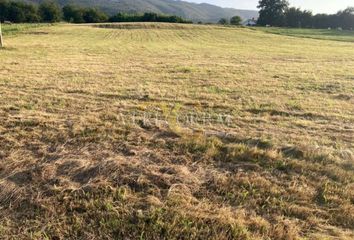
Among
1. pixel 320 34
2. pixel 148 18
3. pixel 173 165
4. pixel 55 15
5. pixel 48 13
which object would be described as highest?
pixel 173 165

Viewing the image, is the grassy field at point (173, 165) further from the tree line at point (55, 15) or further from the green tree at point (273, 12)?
the green tree at point (273, 12)

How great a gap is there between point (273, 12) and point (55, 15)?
167 feet

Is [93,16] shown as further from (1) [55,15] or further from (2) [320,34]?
(2) [320,34]

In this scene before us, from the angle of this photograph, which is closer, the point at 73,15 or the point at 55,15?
the point at 55,15

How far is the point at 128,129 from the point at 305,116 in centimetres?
377

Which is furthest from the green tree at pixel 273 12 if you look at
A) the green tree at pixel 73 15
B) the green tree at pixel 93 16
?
the green tree at pixel 73 15

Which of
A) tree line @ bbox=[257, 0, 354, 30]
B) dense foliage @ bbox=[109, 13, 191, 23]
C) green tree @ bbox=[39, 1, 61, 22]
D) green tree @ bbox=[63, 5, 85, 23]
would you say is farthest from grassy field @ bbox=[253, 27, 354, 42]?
green tree @ bbox=[39, 1, 61, 22]

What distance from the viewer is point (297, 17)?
7869 centimetres

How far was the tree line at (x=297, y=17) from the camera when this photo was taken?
76625mm

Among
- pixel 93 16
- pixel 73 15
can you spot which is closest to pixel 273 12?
pixel 93 16

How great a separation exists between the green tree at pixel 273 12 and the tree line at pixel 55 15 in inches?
1024

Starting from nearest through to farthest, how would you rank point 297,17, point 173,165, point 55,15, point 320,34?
point 173,165 → point 320,34 → point 55,15 → point 297,17

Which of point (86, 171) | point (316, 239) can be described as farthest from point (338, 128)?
point (86, 171)

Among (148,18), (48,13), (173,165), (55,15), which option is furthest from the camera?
(148,18)
